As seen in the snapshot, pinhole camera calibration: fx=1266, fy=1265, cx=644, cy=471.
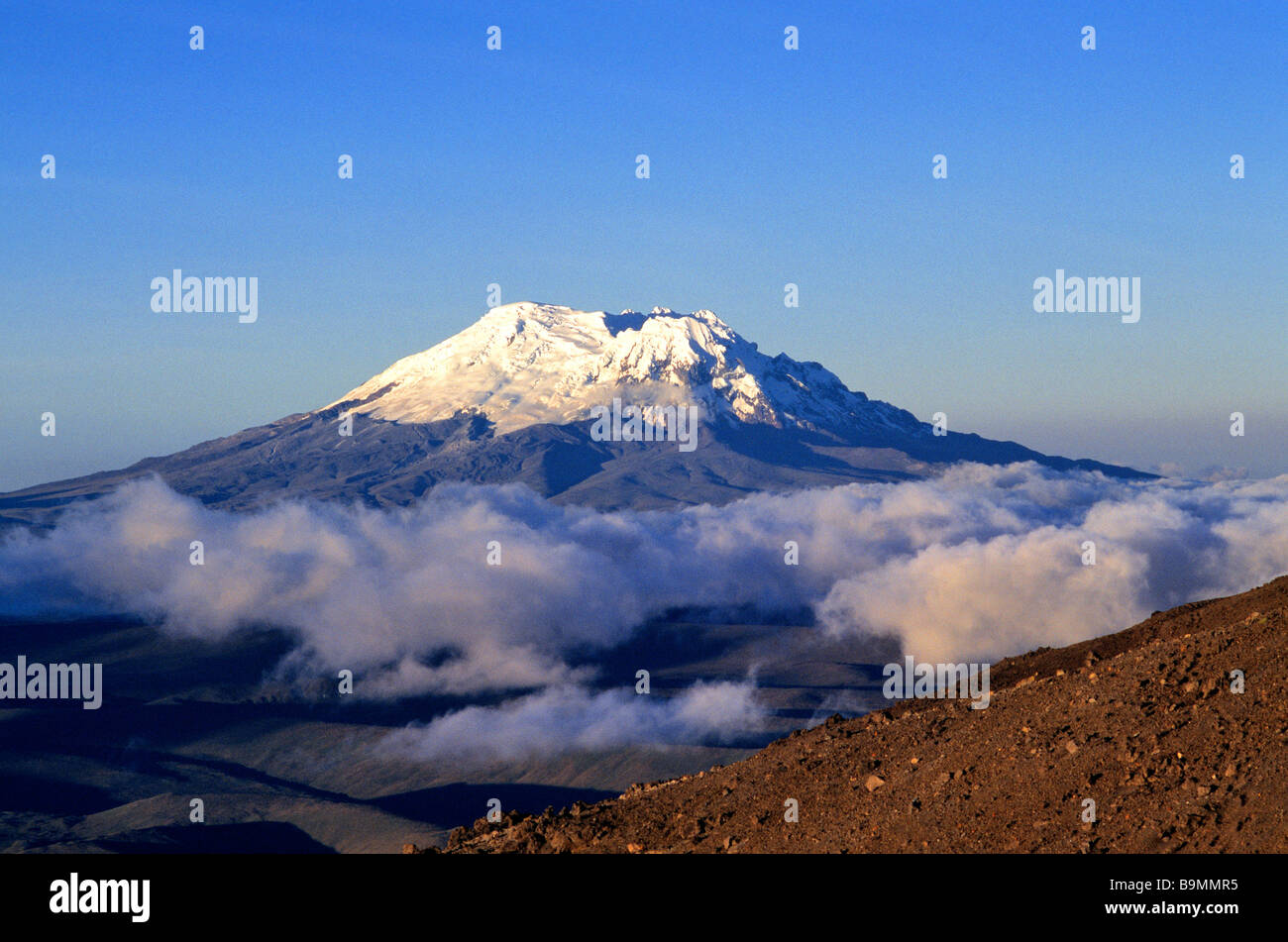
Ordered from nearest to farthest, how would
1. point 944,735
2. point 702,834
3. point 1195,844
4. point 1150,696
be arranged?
point 1195,844
point 1150,696
point 702,834
point 944,735
